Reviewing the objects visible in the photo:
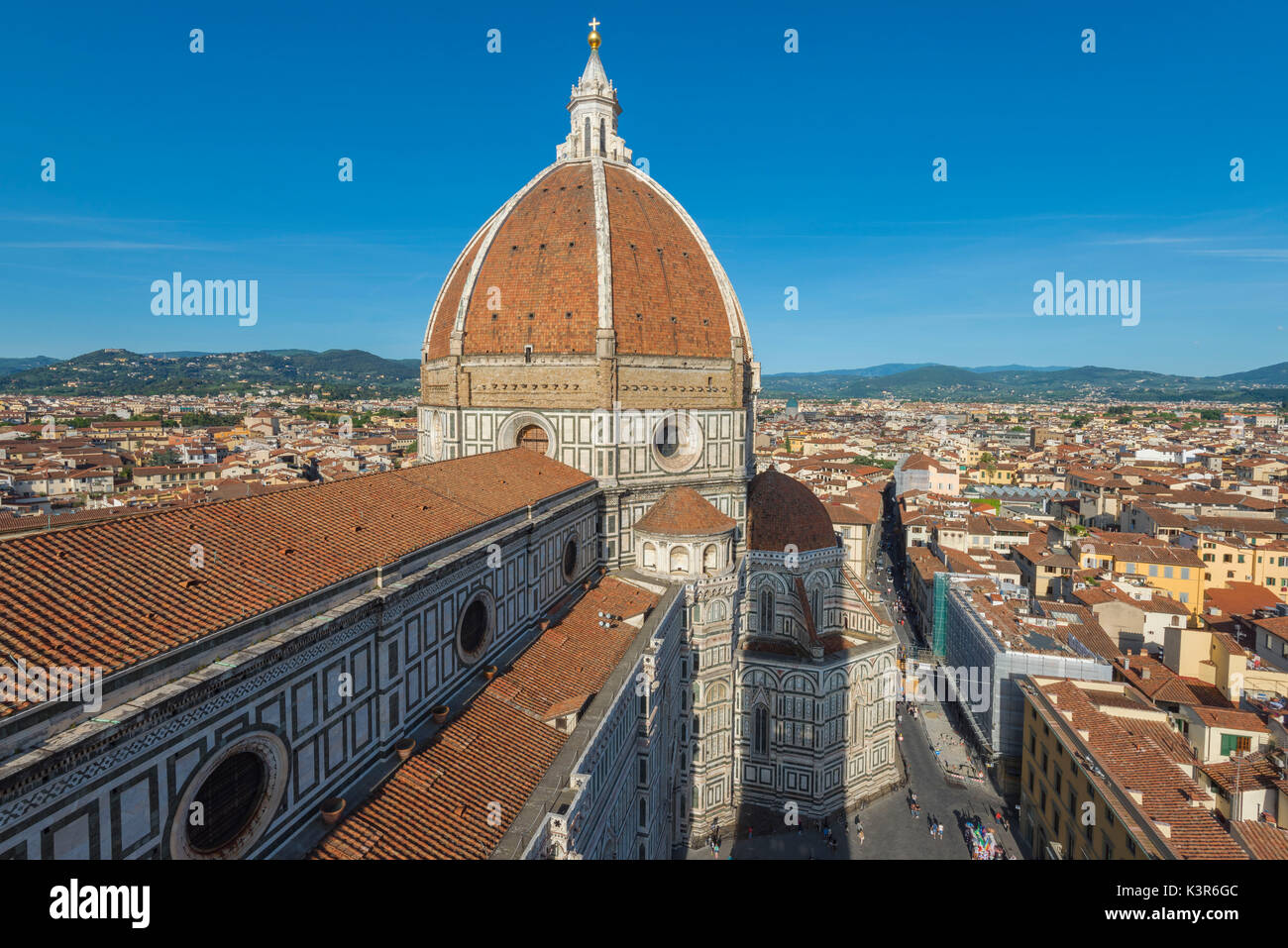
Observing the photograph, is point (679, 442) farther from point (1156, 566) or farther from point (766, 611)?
point (1156, 566)

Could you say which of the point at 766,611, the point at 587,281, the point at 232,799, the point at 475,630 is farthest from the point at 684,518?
the point at 232,799

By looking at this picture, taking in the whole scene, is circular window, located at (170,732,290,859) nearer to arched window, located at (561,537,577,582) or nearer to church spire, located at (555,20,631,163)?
arched window, located at (561,537,577,582)

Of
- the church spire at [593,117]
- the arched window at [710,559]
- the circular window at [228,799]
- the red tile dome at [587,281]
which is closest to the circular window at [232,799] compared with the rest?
the circular window at [228,799]

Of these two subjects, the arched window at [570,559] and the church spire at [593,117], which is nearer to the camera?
the arched window at [570,559]

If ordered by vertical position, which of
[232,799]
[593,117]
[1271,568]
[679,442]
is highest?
[593,117]

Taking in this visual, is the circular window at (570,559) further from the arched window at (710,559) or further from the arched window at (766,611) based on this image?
the arched window at (766,611)
